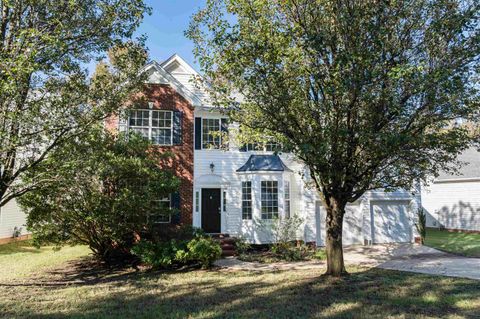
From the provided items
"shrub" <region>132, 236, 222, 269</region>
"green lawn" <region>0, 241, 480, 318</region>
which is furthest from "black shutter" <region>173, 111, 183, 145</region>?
"green lawn" <region>0, 241, 480, 318</region>

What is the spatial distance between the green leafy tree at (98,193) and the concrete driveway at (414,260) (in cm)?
763

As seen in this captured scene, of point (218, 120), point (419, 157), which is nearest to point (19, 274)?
point (218, 120)

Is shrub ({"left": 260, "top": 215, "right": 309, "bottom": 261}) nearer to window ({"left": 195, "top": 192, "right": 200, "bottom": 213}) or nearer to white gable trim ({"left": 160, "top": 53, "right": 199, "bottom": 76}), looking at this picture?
window ({"left": 195, "top": 192, "right": 200, "bottom": 213})

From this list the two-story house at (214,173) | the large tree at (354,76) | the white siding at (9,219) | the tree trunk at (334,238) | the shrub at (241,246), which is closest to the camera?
the large tree at (354,76)

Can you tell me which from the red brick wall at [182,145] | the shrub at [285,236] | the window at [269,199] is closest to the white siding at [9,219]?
the red brick wall at [182,145]

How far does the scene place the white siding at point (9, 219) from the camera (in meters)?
17.4

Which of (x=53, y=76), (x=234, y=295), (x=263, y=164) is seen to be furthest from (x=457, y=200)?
(x=53, y=76)

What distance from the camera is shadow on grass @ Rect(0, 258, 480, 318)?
6.78 meters

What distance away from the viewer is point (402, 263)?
40.0ft

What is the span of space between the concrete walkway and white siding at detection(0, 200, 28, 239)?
39.2 ft

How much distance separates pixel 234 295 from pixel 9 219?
50.4 feet

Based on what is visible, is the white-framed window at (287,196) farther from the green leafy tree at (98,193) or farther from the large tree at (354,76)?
the large tree at (354,76)

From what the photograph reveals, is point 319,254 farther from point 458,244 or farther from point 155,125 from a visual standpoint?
point 155,125

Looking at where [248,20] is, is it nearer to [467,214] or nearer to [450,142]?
[450,142]
